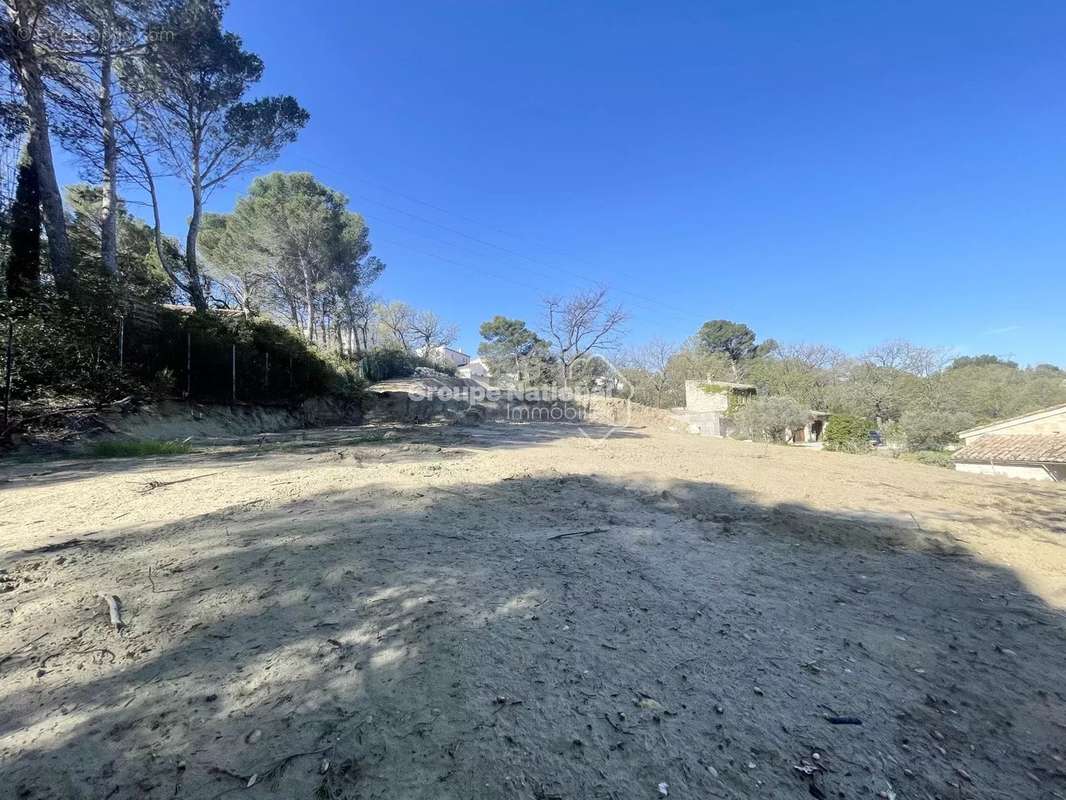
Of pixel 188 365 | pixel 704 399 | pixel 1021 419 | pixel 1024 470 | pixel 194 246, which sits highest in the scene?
pixel 194 246

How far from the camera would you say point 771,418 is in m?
17.7

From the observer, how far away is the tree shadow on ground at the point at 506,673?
119cm

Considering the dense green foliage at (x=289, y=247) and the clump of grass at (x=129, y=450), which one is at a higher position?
the dense green foliage at (x=289, y=247)

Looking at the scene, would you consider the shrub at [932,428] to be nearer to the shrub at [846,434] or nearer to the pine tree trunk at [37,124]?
the shrub at [846,434]

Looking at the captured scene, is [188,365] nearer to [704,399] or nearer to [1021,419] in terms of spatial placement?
[704,399]

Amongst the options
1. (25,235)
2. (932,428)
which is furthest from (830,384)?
(25,235)

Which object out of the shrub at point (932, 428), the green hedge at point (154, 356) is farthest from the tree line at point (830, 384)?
the green hedge at point (154, 356)

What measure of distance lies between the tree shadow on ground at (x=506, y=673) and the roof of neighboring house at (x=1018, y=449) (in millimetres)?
15340

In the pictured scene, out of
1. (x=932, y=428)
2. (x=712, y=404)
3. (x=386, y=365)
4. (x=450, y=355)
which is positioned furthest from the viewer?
(x=450, y=355)

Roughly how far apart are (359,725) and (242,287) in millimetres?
25512

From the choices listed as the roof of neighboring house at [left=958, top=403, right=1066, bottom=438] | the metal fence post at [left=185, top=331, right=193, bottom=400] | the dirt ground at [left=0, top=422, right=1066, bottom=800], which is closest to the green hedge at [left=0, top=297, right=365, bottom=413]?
the metal fence post at [left=185, top=331, right=193, bottom=400]

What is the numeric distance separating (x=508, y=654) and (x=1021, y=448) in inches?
791

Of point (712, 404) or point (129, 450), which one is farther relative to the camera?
point (712, 404)

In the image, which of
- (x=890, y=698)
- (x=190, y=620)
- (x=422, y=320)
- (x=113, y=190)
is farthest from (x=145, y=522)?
(x=422, y=320)
